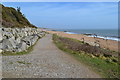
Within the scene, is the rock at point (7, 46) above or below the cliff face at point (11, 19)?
below

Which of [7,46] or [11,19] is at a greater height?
[11,19]

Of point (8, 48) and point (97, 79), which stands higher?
point (8, 48)

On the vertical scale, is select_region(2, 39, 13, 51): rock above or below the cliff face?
below

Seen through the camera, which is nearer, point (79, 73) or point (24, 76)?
point (24, 76)

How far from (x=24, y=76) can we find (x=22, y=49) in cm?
745

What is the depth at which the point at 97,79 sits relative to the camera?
798cm

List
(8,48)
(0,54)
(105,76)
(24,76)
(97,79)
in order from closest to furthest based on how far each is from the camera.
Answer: (24,76), (97,79), (105,76), (0,54), (8,48)

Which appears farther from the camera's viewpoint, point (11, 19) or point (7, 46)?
point (11, 19)

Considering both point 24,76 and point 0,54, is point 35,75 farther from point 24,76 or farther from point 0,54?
point 0,54

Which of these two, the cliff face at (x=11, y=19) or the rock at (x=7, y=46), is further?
the cliff face at (x=11, y=19)

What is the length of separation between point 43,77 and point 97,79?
2.45 m

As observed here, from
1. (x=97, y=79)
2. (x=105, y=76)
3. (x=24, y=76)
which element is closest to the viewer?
(x=24, y=76)

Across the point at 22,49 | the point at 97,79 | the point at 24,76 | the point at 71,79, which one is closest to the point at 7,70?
the point at 24,76

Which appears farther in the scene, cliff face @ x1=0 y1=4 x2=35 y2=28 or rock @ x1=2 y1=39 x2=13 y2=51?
cliff face @ x1=0 y1=4 x2=35 y2=28
